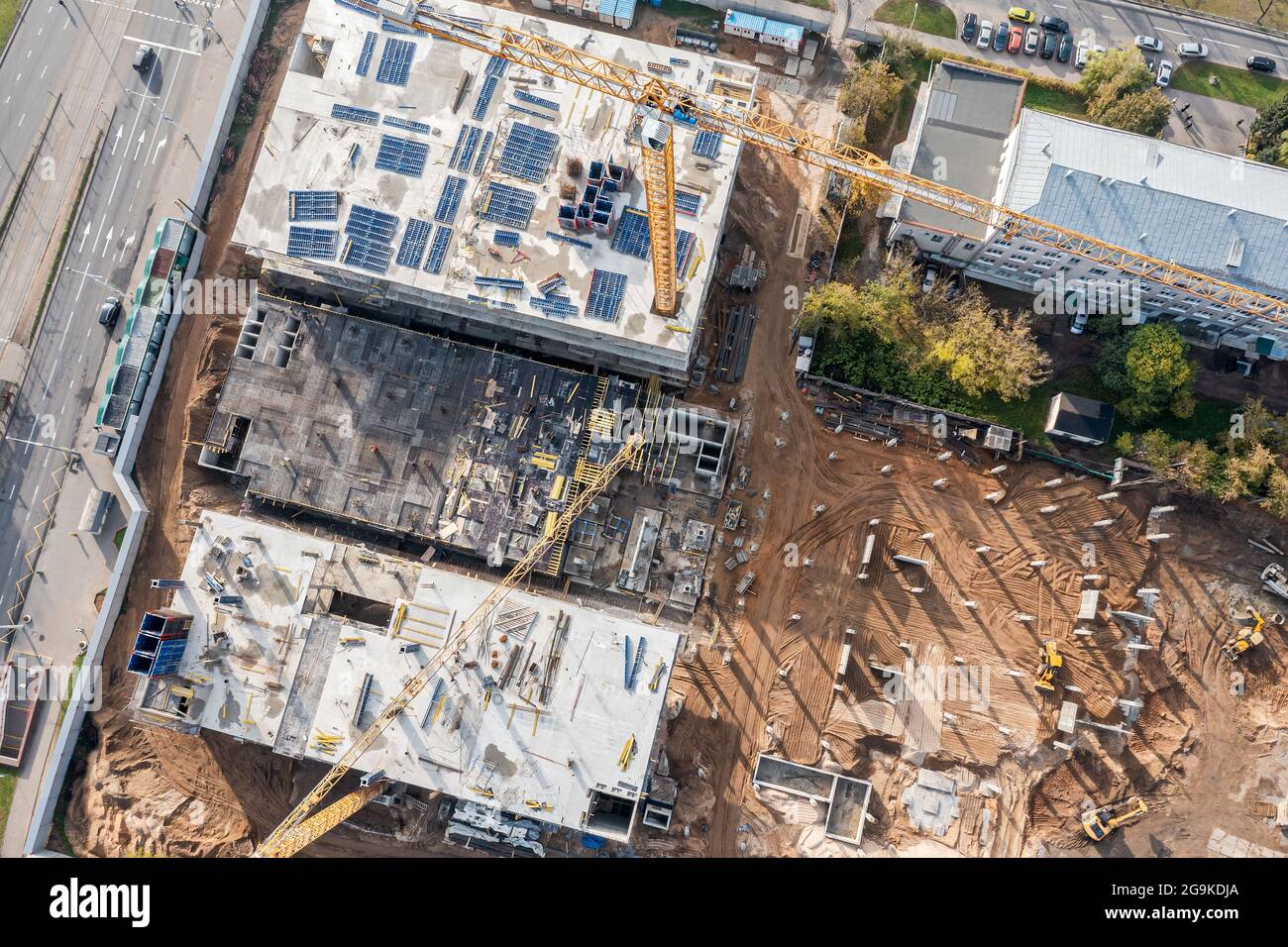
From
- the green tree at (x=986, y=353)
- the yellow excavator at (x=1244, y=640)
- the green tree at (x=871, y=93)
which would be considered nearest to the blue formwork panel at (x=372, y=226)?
the green tree at (x=871, y=93)

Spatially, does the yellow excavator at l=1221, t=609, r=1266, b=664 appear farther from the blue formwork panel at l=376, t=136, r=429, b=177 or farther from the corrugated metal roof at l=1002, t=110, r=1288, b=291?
the blue formwork panel at l=376, t=136, r=429, b=177

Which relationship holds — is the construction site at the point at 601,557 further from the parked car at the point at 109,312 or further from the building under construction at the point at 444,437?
the parked car at the point at 109,312

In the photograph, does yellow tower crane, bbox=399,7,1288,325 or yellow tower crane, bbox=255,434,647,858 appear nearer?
yellow tower crane, bbox=399,7,1288,325

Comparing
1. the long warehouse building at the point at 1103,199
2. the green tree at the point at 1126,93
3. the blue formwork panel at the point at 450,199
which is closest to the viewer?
the long warehouse building at the point at 1103,199

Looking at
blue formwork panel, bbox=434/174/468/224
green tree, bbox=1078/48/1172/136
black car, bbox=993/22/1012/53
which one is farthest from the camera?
black car, bbox=993/22/1012/53

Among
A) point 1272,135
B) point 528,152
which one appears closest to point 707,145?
point 528,152

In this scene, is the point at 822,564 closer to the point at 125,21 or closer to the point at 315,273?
the point at 315,273

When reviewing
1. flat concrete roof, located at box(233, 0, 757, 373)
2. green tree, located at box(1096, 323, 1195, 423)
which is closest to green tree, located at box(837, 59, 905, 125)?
flat concrete roof, located at box(233, 0, 757, 373)
